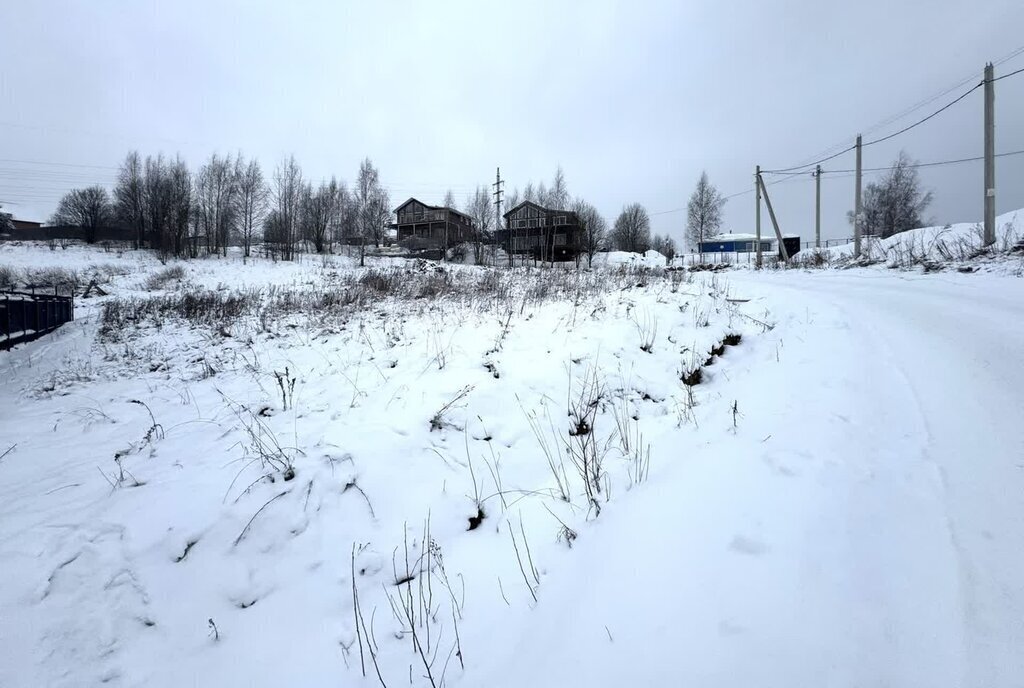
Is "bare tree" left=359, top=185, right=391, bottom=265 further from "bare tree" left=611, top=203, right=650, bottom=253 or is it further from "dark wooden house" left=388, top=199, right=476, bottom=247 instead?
"bare tree" left=611, top=203, right=650, bottom=253

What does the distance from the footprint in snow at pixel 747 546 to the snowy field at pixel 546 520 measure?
2 centimetres

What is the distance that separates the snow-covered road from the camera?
1.48m

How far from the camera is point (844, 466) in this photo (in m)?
2.50

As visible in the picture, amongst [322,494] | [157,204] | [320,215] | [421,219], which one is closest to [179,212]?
[157,204]

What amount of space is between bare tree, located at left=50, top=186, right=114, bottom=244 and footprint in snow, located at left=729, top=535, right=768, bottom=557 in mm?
61824

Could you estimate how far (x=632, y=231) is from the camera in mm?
64375

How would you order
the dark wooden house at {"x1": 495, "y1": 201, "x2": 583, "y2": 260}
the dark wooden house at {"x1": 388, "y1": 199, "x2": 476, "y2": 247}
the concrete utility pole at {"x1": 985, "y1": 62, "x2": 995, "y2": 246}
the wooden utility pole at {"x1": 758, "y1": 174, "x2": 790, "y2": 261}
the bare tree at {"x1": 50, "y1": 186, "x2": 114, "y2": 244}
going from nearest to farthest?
the concrete utility pole at {"x1": 985, "y1": 62, "x2": 995, "y2": 246} < the wooden utility pole at {"x1": 758, "y1": 174, "x2": 790, "y2": 261} < the dark wooden house at {"x1": 495, "y1": 201, "x2": 583, "y2": 260} < the bare tree at {"x1": 50, "y1": 186, "x2": 114, "y2": 244} < the dark wooden house at {"x1": 388, "y1": 199, "x2": 476, "y2": 247}

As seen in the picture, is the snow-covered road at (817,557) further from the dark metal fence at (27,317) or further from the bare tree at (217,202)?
the bare tree at (217,202)

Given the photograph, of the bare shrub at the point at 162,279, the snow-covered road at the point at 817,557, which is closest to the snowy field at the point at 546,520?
the snow-covered road at the point at 817,557

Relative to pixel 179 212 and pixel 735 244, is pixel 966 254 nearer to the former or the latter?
pixel 179 212

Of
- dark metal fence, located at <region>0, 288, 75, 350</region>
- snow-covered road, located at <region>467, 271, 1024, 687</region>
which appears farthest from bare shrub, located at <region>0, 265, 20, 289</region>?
snow-covered road, located at <region>467, 271, 1024, 687</region>

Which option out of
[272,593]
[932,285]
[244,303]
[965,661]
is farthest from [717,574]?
[244,303]

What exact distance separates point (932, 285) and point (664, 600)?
10110 millimetres

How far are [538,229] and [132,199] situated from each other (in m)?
39.0
